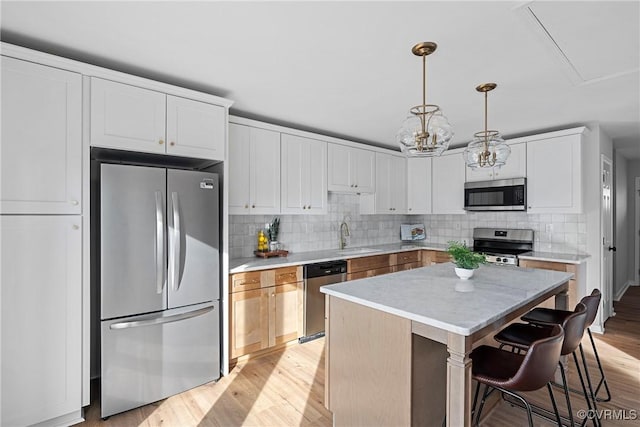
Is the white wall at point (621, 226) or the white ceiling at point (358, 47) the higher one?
the white ceiling at point (358, 47)

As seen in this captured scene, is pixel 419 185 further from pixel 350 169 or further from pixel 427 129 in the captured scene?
pixel 427 129

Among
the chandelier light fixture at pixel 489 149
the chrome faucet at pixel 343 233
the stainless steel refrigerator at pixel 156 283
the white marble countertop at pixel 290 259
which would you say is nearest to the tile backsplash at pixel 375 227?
the chrome faucet at pixel 343 233

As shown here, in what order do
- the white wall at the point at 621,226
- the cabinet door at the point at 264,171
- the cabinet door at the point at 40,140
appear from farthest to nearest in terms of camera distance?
the white wall at the point at 621,226, the cabinet door at the point at 264,171, the cabinet door at the point at 40,140

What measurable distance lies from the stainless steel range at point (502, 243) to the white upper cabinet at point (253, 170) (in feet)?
8.96

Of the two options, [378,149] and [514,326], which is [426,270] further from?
[378,149]

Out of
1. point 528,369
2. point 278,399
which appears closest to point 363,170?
point 278,399

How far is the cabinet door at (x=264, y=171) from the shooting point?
11.1 feet

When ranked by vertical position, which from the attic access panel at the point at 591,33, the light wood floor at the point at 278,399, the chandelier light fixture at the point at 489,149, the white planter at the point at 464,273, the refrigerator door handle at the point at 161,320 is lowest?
the light wood floor at the point at 278,399

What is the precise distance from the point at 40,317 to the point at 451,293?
2458mm

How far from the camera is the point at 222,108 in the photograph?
2744 millimetres

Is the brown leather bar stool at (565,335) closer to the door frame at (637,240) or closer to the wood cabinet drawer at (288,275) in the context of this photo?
the wood cabinet drawer at (288,275)

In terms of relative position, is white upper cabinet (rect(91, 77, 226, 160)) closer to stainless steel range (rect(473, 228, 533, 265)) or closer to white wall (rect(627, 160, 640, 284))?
stainless steel range (rect(473, 228, 533, 265))

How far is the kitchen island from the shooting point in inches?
58.8

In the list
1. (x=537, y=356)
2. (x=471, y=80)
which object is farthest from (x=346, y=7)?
(x=537, y=356)
